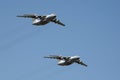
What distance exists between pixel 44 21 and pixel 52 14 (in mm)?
4333

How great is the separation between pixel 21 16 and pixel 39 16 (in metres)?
6.94

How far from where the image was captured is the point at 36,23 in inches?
7790

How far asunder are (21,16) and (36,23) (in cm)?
653

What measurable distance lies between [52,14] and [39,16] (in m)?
8.58

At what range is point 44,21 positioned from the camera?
195 metres

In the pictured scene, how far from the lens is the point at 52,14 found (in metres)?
193

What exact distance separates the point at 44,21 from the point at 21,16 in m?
10.2

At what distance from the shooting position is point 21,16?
19900cm

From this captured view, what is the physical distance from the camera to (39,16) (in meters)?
200
